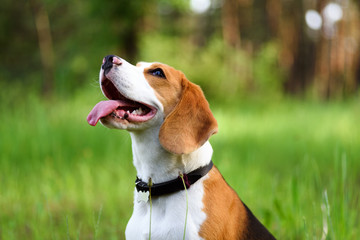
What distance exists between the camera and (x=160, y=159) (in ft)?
8.16

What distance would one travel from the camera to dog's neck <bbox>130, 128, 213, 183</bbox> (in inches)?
96.7

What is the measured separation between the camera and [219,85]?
50.6ft

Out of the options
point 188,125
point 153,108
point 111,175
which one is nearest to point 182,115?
point 188,125

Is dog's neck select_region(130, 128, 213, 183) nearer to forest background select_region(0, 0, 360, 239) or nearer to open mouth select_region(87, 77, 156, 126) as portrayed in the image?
open mouth select_region(87, 77, 156, 126)

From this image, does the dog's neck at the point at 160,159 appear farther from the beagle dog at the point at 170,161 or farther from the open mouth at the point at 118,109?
the open mouth at the point at 118,109

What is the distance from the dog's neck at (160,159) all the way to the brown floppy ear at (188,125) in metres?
0.11

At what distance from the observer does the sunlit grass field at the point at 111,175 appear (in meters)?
3.32

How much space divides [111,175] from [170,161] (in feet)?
9.66

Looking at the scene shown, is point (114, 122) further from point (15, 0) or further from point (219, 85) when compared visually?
point (15, 0)

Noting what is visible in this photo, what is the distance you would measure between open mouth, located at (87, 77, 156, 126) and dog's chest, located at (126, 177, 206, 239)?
52cm

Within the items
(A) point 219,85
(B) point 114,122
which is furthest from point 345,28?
(B) point 114,122

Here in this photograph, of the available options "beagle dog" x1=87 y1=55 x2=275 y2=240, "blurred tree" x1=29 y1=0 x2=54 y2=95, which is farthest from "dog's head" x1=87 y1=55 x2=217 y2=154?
"blurred tree" x1=29 y1=0 x2=54 y2=95

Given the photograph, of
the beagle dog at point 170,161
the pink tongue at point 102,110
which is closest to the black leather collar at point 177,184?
the beagle dog at point 170,161

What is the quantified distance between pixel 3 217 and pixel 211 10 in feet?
103
